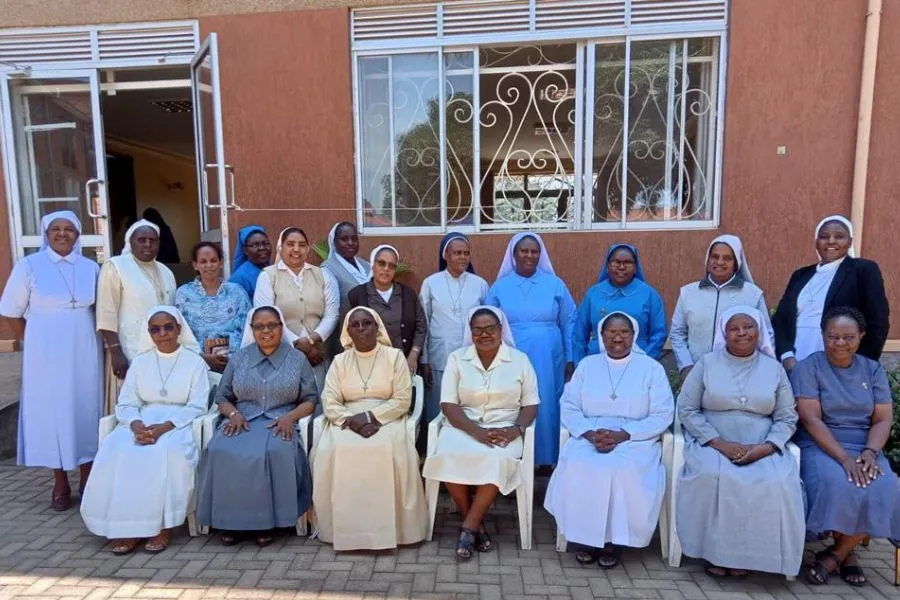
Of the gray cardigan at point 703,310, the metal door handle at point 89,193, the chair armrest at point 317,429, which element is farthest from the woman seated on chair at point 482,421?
the metal door handle at point 89,193

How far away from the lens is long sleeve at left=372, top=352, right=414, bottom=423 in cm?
324

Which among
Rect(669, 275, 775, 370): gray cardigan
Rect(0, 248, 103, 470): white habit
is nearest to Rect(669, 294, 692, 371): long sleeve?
Rect(669, 275, 775, 370): gray cardigan

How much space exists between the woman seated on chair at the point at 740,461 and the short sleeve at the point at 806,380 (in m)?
0.07

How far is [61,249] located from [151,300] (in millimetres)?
604

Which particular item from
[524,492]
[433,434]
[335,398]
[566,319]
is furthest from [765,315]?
[335,398]

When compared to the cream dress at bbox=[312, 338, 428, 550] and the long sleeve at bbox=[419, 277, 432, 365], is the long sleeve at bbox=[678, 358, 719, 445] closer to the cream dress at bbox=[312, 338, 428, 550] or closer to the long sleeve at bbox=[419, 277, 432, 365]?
the cream dress at bbox=[312, 338, 428, 550]

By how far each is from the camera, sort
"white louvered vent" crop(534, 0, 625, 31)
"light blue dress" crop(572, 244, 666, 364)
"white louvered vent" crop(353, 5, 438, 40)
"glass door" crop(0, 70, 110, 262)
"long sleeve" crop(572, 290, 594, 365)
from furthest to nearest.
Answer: "glass door" crop(0, 70, 110, 262) < "white louvered vent" crop(353, 5, 438, 40) < "white louvered vent" crop(534, 0, 625, 31) < "long sleeve" crop(572, 290, 594, 365) < "light blue dress" crop(572, 244, 666, 364)

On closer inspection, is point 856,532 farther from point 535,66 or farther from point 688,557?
point 535,66

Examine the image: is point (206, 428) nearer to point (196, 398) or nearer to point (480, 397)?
point (196, 398)

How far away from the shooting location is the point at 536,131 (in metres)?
5.41

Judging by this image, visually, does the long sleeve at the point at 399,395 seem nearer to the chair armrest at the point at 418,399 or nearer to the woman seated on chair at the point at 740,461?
the chair armrest at the point at 418,399

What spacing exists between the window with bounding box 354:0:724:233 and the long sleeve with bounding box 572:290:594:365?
187cm

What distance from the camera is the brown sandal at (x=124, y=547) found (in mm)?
3012

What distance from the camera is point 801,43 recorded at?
16.0ft
